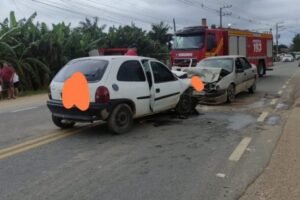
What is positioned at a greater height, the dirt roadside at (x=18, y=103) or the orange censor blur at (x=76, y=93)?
the orange censor blur at (x=76, y=93)

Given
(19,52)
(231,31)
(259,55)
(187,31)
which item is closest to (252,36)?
(259,55)

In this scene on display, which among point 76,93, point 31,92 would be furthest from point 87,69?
point 31,92

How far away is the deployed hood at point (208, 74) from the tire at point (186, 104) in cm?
215

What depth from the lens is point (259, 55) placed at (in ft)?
93.4

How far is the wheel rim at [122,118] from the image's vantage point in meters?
9.11

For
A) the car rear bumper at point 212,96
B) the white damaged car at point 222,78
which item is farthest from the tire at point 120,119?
the car rear bumper at point 212,96

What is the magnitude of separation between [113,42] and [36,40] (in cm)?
1650

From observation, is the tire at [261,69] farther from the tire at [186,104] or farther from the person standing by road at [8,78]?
the tire at [186,104]

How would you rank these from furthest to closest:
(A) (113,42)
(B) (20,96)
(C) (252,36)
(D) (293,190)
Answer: (A) (113,42), (C) (252,36), (B) (20,96), (D) (293,190)

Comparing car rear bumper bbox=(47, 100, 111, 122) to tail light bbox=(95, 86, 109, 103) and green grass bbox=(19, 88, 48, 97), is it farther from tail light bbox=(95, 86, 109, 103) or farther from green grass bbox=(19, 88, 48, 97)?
green grass bbox=(19, 88, 48, 97)

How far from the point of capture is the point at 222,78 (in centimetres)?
1425

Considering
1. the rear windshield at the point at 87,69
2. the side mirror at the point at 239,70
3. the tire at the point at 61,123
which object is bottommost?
the tire at the point at 61,123

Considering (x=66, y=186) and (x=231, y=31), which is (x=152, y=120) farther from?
(x=231, y=31)

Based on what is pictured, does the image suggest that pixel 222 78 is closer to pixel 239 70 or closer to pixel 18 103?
pixel 239 70
